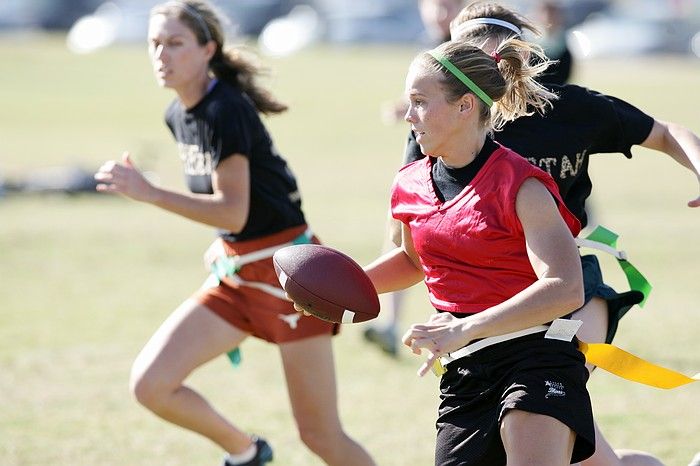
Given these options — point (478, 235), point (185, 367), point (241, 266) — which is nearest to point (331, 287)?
point (478, 235)

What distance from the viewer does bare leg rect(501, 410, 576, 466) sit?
337cm

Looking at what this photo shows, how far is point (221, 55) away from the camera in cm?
531

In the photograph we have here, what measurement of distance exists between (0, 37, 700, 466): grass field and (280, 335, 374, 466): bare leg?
0.89 m

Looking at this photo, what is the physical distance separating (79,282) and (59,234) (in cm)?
243

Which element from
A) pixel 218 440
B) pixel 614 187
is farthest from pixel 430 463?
pixel 614 187

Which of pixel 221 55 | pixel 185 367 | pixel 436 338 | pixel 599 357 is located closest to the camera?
pixel 436 338

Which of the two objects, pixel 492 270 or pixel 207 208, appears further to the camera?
pixel 207 208

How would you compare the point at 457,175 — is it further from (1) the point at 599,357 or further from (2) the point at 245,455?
(2) the point at 245,455

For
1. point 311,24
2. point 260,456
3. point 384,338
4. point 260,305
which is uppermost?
point 260,305

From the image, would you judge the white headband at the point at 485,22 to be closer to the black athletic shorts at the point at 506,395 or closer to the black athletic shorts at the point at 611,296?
the black athletic shorts at the point at 611,296

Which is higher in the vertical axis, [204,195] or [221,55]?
[221,55]

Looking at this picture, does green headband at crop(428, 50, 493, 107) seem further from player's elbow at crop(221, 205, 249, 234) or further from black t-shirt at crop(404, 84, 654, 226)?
player's elbow at crop(221, 205, 249, 234)

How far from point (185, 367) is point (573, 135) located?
5.68 feet

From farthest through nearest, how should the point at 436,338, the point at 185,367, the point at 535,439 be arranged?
the point at 185,367 < the point at 535,439 < the point at 436,338
